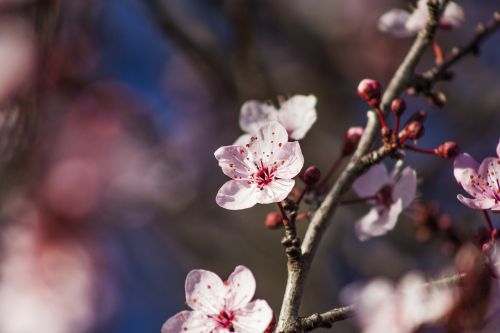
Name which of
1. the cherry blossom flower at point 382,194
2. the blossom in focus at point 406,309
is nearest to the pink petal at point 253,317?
the blossom in focus at point 406,309

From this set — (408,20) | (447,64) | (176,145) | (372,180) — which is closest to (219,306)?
(372,180)

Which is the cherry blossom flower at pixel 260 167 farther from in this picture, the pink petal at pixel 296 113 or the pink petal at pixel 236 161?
the pink petal at pixel 296 113

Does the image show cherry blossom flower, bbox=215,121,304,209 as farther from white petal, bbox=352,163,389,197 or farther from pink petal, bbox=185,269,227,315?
white petal, bbox=352,163,389,197

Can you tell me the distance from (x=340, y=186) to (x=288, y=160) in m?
0.11

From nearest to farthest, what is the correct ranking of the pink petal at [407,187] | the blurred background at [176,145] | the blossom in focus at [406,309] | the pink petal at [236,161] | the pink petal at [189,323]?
the blossom in focus at [406,309] < the pink petal at [189,323] < the pink petal at [236,161] < the pink petal at [407,187] < the blurred background at [176,145]

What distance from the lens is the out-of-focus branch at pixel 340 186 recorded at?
0.94 m

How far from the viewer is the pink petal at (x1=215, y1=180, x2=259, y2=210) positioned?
1.07 metres

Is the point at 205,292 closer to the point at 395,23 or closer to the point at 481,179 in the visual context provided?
the point at 481,179

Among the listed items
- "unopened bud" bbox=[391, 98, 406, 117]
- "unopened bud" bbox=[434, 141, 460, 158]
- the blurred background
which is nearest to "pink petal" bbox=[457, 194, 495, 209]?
"unopened bud" bbox=[434, 141, 460, 158]

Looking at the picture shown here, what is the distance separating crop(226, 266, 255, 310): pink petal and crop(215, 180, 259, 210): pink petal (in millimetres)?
115

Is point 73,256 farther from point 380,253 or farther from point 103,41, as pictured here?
point 380,253

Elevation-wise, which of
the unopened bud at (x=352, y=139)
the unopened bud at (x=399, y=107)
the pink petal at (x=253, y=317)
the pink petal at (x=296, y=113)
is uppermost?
the pink petal at (x=296, y=113)

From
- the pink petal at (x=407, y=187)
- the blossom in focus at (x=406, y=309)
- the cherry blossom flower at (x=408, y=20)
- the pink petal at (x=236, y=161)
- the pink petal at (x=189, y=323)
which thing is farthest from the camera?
the cherry blossom flower at (x=408, y=20)

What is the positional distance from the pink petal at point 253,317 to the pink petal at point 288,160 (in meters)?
0.24
